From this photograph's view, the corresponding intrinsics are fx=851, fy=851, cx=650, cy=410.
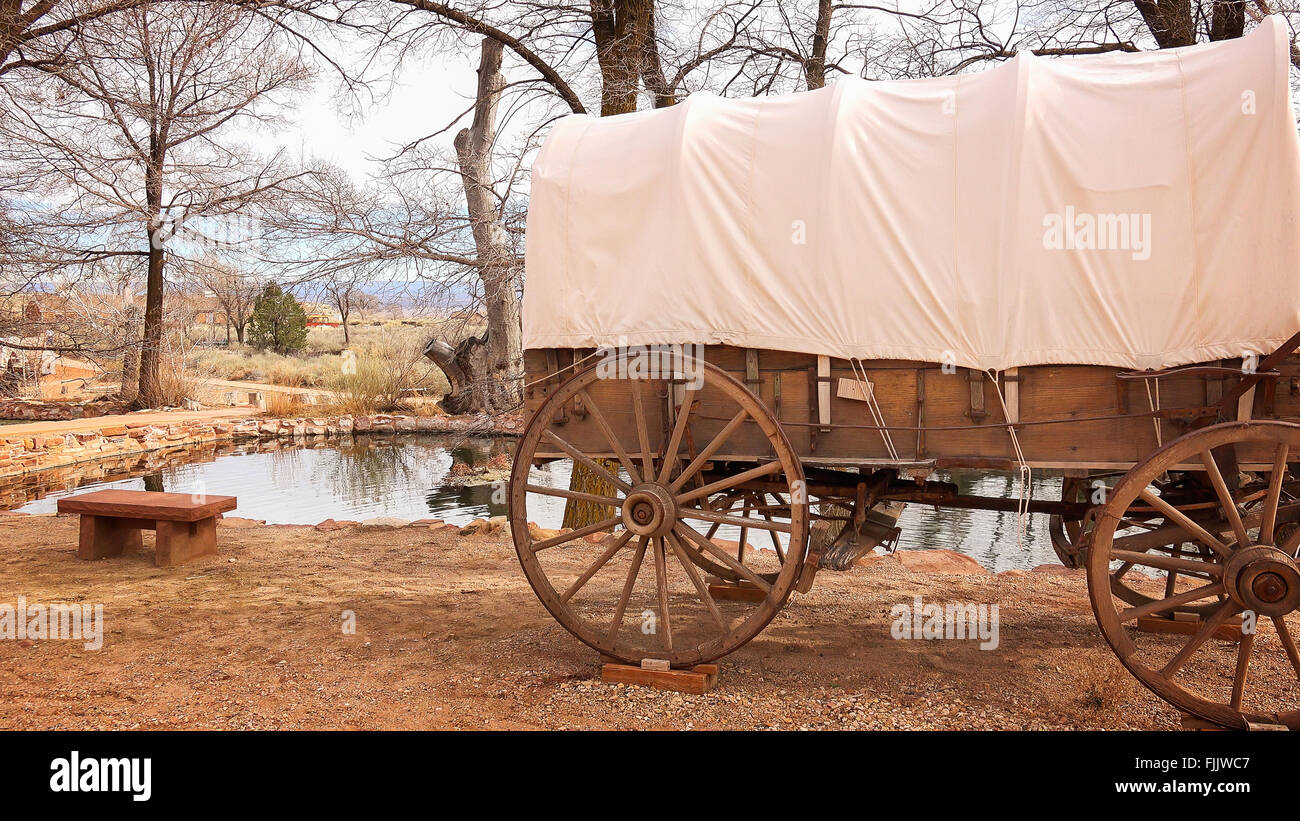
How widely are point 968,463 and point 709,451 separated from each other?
107cm

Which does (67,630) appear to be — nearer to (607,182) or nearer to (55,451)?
(607,182)

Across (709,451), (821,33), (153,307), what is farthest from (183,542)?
(153,307)

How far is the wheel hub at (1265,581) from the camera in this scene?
9.89 ft

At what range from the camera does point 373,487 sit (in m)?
11.1

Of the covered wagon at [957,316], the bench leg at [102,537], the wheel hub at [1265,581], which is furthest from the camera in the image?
the bench leg at [102,537]

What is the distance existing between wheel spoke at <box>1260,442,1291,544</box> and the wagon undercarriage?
1 centimetres

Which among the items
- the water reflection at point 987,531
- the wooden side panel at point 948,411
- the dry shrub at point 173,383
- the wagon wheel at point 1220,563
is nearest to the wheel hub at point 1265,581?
the wagon wheel at point 1220,563

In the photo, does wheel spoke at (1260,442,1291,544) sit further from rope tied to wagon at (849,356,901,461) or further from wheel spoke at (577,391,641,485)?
wheel spoke at (577,391,641,485)

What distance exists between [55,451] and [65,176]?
14.0ft

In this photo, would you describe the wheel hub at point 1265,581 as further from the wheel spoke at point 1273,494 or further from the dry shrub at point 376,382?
the dry shrub at point 376,382

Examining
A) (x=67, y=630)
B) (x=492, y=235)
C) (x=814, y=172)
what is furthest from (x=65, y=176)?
(x=814, y=172)

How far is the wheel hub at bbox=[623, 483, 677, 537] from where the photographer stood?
3.68 metres

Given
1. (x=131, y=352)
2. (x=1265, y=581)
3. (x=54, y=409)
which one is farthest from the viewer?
(x=54, y=409)

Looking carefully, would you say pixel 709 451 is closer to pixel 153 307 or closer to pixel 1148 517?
pixel 1148 517
